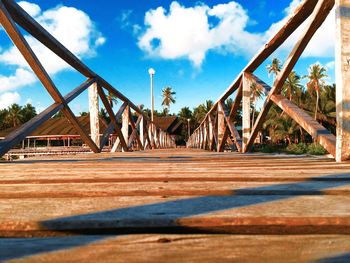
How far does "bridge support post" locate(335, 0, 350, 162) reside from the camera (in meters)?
2.18

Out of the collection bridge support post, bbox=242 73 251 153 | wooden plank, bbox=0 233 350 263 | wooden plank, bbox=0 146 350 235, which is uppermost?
bridge support post, bbox=242 73 251 153

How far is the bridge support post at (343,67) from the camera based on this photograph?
2.18 meters

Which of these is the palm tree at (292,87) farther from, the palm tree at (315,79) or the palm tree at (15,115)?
the palm tree at (15,115)

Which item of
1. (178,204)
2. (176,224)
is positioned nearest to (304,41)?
(178,204)

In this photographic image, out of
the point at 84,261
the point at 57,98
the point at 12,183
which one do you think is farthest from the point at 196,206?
the point at 57,98

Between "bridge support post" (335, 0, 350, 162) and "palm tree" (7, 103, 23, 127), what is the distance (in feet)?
218

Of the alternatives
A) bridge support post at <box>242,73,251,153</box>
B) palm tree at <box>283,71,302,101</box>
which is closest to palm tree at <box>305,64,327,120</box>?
palm tree at <box>283,71,302,101</box>

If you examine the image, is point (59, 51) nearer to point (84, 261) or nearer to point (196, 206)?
point (196, 206)

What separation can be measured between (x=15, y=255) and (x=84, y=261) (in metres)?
0.16

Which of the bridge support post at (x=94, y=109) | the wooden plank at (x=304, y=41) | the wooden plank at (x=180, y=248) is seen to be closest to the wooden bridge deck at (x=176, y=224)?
the wooden plank at (x=180, y=248)

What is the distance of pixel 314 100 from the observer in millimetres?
42469

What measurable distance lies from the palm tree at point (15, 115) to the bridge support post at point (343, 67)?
66420 millimetres

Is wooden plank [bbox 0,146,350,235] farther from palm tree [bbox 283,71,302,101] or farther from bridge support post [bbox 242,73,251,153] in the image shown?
palm tree [bbox 283,71,302,101]

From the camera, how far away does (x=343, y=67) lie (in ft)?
7.16
